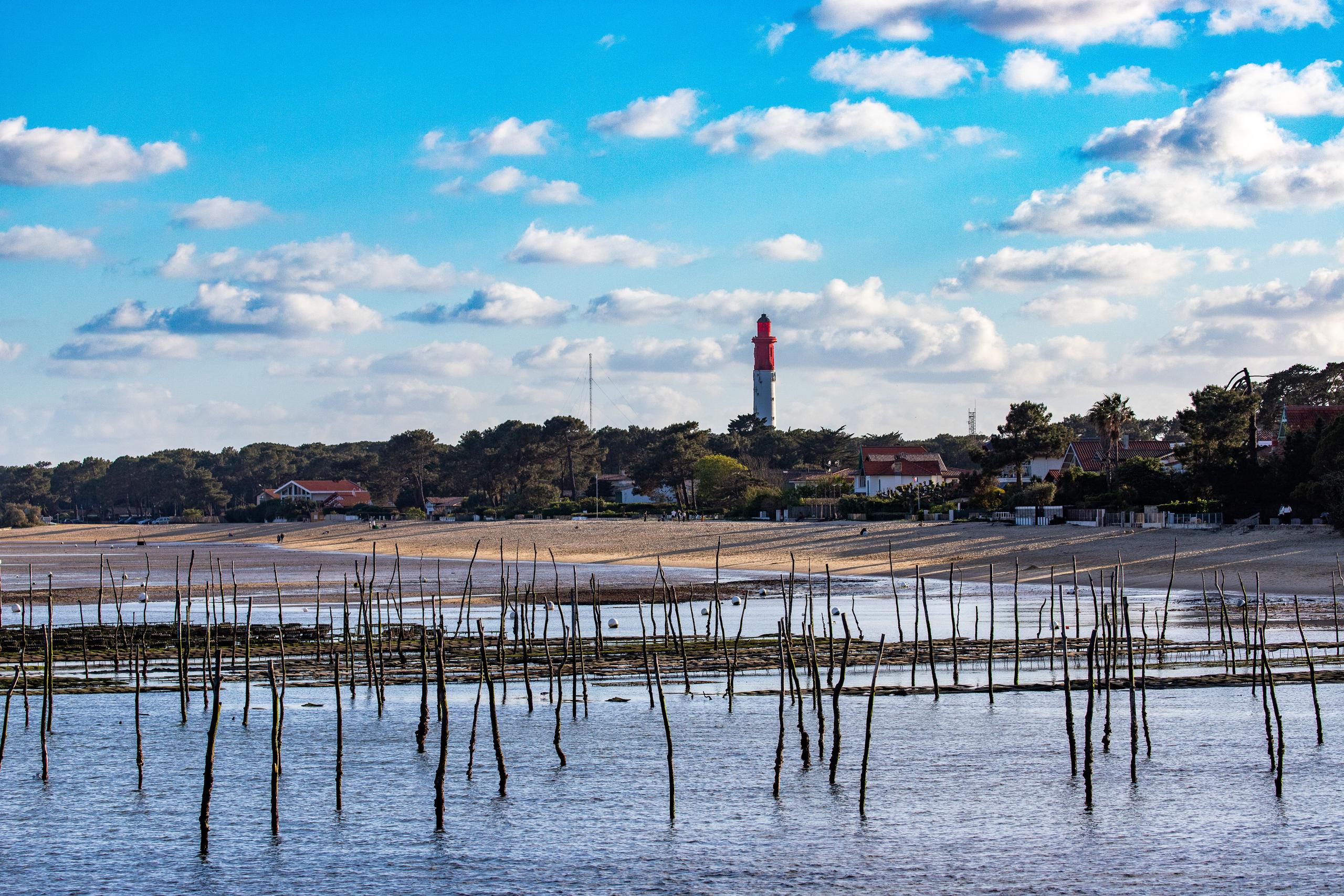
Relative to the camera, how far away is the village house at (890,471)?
9819 centimetres

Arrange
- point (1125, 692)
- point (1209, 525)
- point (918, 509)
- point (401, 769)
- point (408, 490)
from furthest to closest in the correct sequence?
point (408, 490) < point (918, 509) < point (1209, 525) < point (1125, 692) < point (401, 769)

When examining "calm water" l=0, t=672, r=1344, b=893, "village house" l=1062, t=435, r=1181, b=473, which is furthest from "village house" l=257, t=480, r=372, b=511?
"calm water" l=0, t=672, r=1344, b=893

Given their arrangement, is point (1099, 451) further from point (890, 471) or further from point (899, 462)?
point (890, 471)

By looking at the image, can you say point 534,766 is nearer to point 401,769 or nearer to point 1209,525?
point 401,769

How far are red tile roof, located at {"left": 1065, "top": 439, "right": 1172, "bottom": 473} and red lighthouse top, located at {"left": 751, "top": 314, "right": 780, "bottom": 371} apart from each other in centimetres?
4833

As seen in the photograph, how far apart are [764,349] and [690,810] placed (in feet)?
423

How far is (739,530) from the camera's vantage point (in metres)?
72.5

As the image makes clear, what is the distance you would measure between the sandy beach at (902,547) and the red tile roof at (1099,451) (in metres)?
27.4

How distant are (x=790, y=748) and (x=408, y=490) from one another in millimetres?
122238

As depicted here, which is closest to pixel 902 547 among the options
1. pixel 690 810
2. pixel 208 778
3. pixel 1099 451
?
pixel 1099 451

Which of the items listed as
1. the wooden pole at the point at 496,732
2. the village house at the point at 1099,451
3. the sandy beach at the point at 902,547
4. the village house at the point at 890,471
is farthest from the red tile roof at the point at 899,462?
the wooden pole at the point at 496,732

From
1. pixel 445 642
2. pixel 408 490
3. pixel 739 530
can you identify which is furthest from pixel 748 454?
pixel 445 642

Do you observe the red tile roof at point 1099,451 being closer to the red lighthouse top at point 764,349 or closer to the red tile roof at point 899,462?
the red tile roof at point 899,462

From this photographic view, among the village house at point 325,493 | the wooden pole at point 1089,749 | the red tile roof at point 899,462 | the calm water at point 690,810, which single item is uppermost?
the red tile roof at point 899,462
